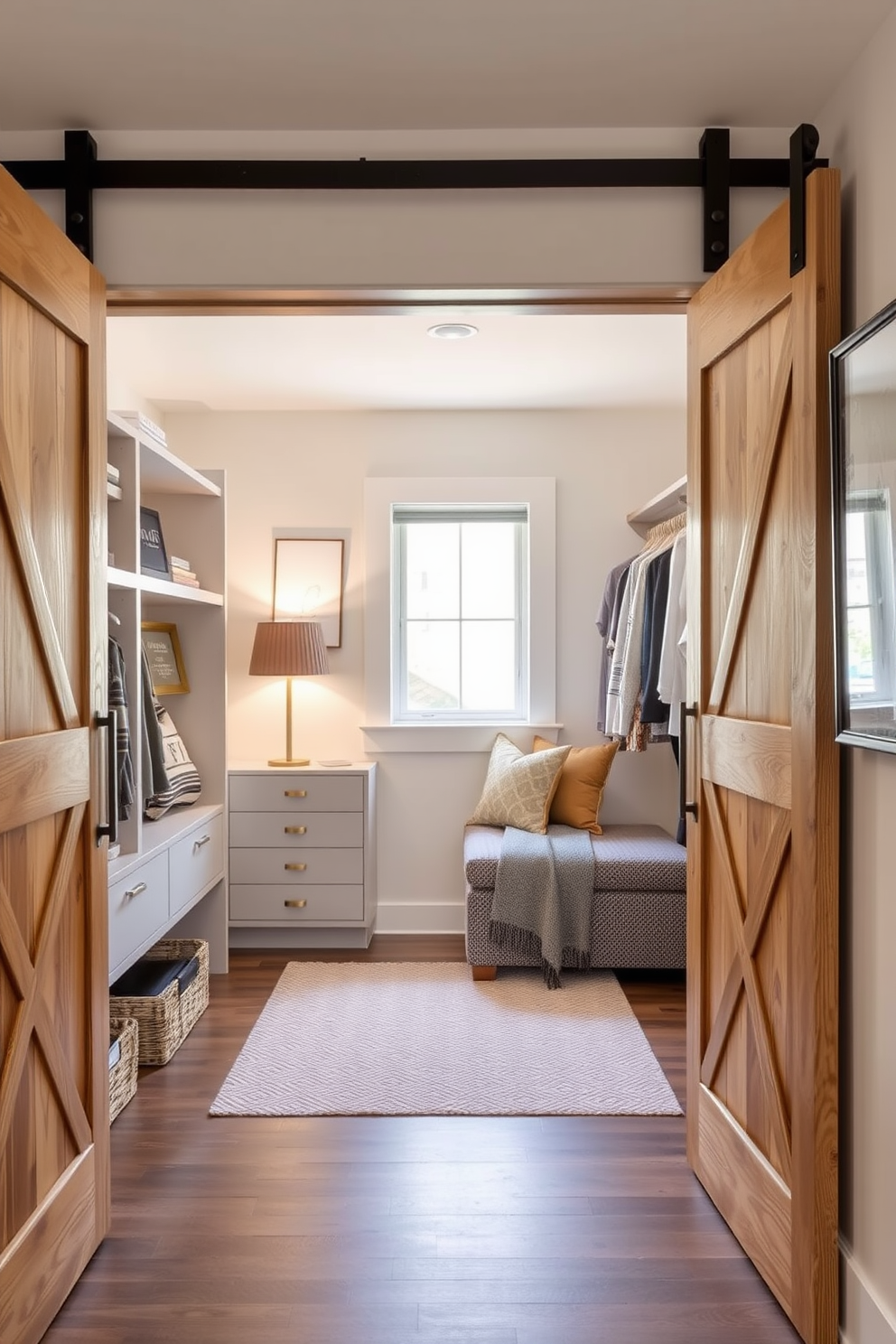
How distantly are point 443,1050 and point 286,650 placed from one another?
75.7 inches

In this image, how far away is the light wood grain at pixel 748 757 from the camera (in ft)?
6.19

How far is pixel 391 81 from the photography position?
1999 millimetres

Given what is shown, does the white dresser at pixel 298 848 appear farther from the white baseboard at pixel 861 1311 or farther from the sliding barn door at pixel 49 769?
the white baseboard at pixel 861 1311

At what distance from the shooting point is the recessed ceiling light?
11.6 ft

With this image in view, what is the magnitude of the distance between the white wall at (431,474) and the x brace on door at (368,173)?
8.32 ft

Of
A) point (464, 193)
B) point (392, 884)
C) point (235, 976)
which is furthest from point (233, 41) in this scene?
point (392, 884)

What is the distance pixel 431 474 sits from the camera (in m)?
4.73

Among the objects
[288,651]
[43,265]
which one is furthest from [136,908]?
[43,265]

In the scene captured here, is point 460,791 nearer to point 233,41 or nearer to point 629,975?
point 629,975

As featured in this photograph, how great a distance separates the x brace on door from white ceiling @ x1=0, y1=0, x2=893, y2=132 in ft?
0.25

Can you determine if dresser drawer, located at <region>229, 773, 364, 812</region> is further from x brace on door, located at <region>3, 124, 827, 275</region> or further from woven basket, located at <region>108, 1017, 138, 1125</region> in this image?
x brace on door, located at <region>3, 124, 827, 275</region>

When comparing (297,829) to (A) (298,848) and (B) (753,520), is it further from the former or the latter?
(B) (753,520)

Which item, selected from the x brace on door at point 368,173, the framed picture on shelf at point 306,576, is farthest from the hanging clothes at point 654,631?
the x brace on door at point 368,173

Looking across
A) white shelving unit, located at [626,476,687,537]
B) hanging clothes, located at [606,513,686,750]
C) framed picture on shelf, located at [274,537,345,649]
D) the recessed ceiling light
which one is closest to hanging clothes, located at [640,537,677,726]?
hanging clothes, located at [606,513,686,750]
